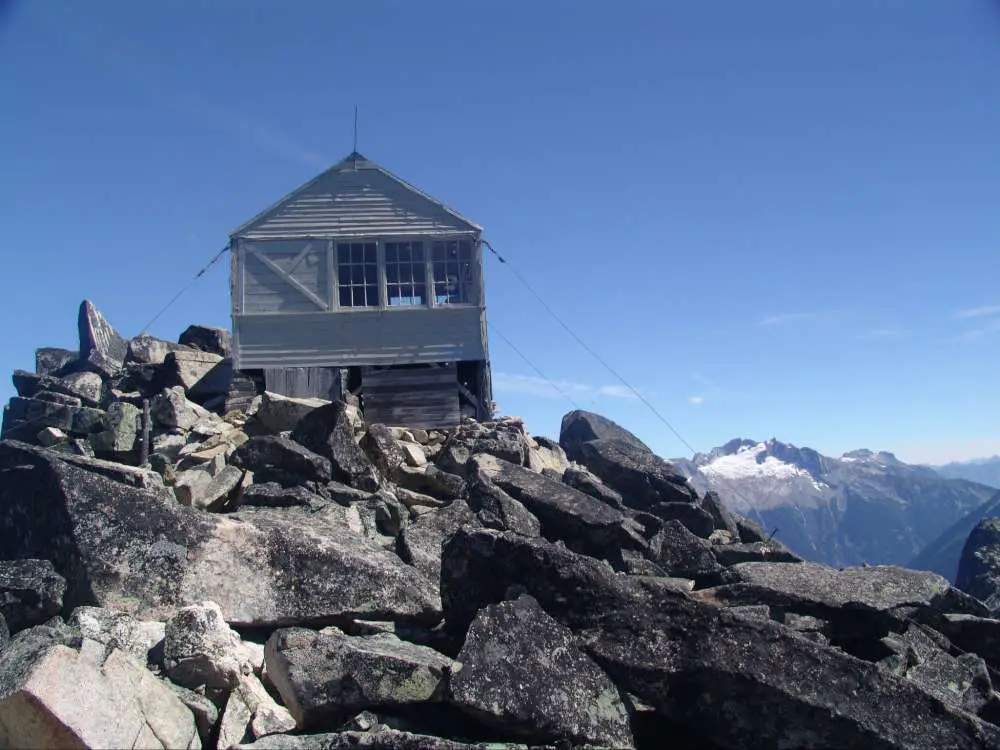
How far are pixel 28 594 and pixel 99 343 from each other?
788 inches

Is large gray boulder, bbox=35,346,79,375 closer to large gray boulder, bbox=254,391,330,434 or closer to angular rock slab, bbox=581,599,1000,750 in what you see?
large gray boulder, bbox=254,391,330,434

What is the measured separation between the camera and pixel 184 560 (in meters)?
7.57

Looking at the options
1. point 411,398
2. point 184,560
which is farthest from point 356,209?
point 184,560

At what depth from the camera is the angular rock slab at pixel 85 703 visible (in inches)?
201

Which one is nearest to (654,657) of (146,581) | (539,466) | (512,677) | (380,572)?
(512,677)

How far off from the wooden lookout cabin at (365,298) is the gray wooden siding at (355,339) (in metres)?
0.02

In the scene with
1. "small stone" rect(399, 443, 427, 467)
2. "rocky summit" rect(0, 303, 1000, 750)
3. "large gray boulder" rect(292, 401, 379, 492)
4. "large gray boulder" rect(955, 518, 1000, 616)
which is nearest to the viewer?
"rocky summit" rect(0, 303, 1000, 750)

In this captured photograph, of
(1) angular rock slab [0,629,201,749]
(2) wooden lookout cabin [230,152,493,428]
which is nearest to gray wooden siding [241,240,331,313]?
(2) wooden lookout cabin [230,152,493,428]

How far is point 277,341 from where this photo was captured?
20188mm

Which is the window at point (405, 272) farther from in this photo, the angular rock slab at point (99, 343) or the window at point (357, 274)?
the angular rock slab at point (99, 343)

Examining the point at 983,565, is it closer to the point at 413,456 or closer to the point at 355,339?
the point at 413,456

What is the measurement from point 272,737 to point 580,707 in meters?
2.19

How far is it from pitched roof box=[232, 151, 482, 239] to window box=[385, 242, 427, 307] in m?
0.43

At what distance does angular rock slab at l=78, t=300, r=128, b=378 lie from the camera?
77.9ft
